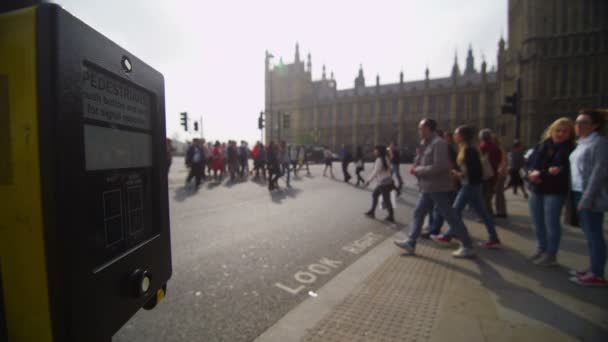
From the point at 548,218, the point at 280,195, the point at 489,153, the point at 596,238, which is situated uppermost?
the point at 489,153

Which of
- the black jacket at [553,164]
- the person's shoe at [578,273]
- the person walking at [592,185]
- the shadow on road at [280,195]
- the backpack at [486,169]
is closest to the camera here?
the person walking at [592,185]

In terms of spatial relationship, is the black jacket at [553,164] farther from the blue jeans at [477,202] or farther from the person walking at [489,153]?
the person walking at [489,153]

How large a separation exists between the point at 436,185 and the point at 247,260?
256 centimetres

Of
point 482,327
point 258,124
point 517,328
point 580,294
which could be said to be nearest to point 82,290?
point 482,327

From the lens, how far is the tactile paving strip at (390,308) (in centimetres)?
220

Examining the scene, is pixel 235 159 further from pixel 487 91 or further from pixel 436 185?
pixel 487 91

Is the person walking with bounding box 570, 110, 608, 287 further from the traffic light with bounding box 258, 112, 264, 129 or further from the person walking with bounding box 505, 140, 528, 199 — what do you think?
the traffic light with bounding box 258, 112, 264, 129

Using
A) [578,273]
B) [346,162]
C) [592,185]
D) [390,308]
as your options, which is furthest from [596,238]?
[346,162]

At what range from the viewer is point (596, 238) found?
3123 mm

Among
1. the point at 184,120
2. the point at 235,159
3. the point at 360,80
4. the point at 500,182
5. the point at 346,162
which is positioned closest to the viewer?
the point at 500,182

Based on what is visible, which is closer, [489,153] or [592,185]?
[592,185]

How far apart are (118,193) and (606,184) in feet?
13.0

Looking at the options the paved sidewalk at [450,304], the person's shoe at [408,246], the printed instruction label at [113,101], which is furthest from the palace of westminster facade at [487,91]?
the printed instruction label at [113,101]

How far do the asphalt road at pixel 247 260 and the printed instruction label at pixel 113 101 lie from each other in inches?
67.6
